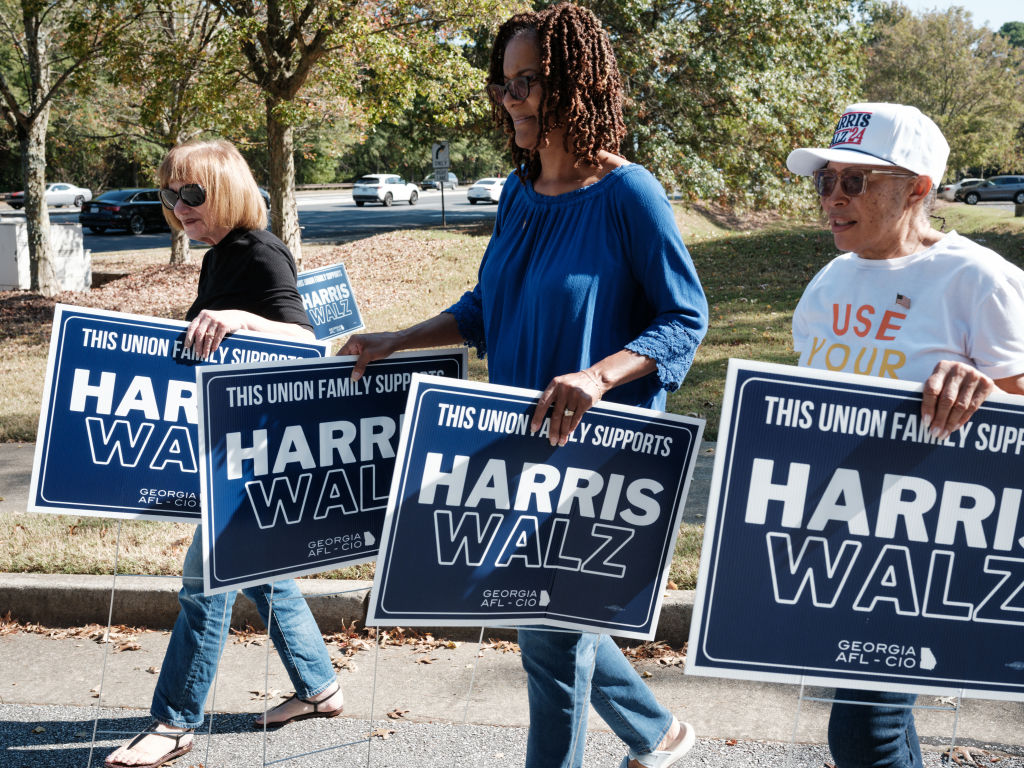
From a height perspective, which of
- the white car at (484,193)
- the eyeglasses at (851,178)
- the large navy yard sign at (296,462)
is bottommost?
the large navy yard sign at (296,462)

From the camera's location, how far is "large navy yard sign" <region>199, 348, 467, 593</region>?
277 centimetres

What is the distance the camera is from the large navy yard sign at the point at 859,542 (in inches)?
84.8

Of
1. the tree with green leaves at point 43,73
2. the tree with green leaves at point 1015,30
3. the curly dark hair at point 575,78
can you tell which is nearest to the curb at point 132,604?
the curly dark hair at point 575,78

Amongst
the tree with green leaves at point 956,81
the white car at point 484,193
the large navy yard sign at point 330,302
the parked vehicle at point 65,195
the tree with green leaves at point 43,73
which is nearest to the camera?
the large navy yard sign at point 330,302

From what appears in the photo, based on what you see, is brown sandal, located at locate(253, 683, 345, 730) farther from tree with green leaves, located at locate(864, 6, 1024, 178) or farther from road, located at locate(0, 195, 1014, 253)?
tree with green leaves, located at locate(864, 6, 1024, 178)

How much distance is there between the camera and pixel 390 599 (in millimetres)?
2434

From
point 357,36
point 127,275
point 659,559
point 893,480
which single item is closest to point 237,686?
point 659,559

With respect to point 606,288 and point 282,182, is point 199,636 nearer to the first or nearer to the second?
point 606,288

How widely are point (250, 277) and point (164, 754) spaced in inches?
65.1

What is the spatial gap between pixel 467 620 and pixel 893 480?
3.45 feet

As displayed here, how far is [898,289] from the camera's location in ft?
7.63

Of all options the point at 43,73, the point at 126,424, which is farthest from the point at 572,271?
the point at 43,73

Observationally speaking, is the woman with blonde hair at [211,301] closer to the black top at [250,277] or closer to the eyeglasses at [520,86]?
the black top at [250,277]

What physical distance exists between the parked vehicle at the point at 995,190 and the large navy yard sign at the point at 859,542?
5759 cm
